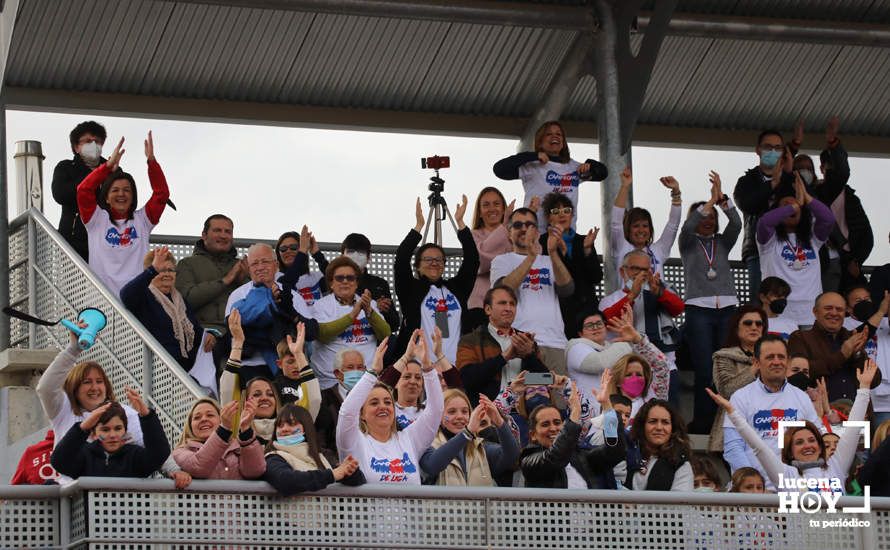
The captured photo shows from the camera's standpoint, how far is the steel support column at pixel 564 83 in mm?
19562

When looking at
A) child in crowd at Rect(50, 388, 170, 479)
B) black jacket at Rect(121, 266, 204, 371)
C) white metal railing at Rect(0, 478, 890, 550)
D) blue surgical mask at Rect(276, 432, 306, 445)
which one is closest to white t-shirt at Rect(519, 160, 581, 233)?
black jacket at Rect(121, 266, 204, 371)

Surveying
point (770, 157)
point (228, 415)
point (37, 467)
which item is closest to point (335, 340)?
point (37, 467)

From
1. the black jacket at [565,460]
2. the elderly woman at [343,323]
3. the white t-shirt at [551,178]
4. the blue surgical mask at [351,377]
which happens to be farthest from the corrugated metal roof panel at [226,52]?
the black jacket at [565,460]

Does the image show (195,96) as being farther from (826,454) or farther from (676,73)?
(826,454)

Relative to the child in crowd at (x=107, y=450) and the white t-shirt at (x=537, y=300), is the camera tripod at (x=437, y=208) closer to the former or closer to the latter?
the white t-shirt at (x=537, y=300)

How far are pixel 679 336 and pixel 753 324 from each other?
Answer: 1.79 metres

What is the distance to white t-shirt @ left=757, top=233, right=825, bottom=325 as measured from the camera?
54.4 ft

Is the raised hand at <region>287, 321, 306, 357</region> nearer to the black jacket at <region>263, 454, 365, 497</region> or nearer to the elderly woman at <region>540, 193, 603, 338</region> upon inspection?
the black jacket at <region>263, 454, 365, 497</region>

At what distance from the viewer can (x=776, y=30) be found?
19.8m

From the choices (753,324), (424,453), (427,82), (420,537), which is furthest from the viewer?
(427,82)

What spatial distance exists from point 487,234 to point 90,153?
10.7 ft

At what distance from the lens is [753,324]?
1464 centimetres

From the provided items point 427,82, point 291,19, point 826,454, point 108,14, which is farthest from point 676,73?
point 826,454

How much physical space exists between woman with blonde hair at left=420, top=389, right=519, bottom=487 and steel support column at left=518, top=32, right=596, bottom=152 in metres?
8.17
